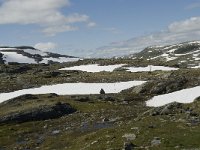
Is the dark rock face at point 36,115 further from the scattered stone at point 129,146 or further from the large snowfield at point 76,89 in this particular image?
the scattered stone at point 129,146

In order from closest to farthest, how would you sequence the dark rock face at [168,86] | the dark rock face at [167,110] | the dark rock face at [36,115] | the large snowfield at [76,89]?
the dark rock face at [167,110] < the dark rock face at [36,115] < the dark rock face at [168,86] < the large snowfield at [76,89]

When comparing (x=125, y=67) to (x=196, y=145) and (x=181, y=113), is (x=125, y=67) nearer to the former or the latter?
(x=181, y=113)

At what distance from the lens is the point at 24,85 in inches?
5586

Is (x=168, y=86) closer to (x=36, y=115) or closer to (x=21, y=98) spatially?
(x=36, y=115)

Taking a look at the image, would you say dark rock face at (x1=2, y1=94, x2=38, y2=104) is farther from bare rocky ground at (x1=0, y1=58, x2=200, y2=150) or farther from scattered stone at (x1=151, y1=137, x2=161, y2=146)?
scattered stone at (x1=151, y1=137, x2=161, y2=146)

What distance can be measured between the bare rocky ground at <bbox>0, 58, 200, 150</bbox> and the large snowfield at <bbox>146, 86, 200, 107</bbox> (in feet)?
9.11

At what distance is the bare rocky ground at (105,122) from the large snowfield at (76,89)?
7.02 meters

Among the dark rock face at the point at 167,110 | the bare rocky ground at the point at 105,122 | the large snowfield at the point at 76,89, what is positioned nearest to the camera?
the bare rocky ground at the point at 105,122

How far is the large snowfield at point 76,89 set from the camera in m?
120

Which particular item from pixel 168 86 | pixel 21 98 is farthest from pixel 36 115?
pixel 168 86

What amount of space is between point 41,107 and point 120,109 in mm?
15674

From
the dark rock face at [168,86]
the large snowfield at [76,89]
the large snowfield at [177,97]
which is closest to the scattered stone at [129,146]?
the large snowfield at [177,97]

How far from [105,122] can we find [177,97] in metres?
23.0

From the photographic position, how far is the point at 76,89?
12369 cm
